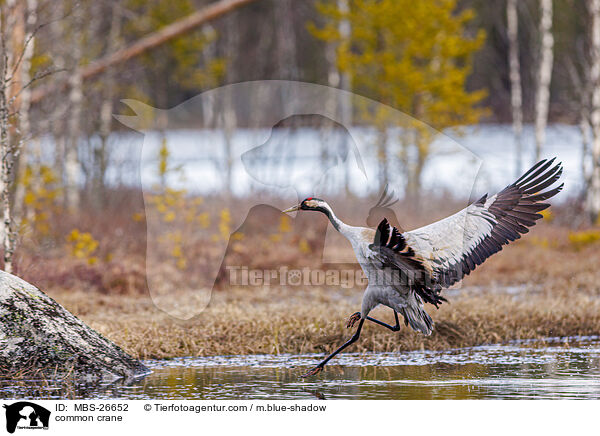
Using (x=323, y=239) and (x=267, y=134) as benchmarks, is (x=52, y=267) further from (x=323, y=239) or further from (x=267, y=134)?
(x=323, y=239)

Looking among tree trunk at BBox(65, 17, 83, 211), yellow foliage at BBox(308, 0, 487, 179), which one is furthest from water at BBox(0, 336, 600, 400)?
yellow foliage at BBox(308, 0, 487, 179)

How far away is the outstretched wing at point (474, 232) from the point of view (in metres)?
5.65

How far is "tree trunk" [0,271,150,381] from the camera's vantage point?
529 cm

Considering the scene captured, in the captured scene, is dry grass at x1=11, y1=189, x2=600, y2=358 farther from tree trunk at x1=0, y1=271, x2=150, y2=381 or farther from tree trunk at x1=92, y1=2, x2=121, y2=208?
tree trunk at x1=92, y1=2, x2=121, y2=208

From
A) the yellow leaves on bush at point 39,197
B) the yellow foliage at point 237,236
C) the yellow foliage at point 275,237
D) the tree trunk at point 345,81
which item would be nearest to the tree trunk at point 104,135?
the yellow leaves on bush at point 39,197

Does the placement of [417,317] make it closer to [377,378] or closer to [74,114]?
[377,378]

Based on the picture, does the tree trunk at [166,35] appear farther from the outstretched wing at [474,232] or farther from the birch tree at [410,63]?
the outstretched wing at [474,232]

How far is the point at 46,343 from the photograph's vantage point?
5371 mm

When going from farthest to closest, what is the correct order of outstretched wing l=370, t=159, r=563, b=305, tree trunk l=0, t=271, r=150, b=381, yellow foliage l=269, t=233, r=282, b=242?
yellow foliage l=269, t=233, r=282, b=242 < outstretched wing l=370, t=159, r=563, b=305 < tree trunk l=0, t=271, r=150, b=381

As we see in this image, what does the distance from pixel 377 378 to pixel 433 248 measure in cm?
102
